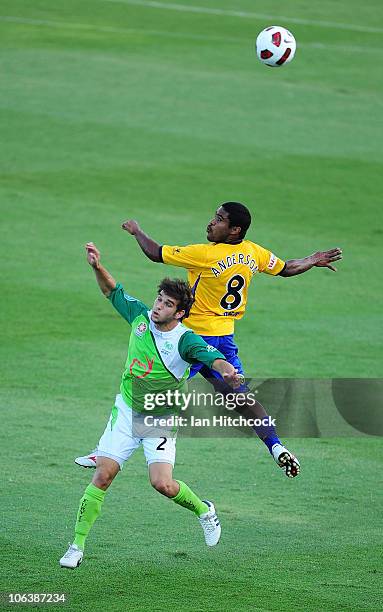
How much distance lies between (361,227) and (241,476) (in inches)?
393

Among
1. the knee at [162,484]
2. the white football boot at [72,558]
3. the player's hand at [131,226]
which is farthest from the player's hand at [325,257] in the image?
the white football boot at [72,558]

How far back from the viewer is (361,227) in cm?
2084

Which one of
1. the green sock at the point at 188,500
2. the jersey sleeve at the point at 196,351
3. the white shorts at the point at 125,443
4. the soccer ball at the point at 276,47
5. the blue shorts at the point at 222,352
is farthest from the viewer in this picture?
the soccer ball at the point at 276,47

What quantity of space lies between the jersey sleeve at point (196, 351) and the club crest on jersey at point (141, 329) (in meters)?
0.32

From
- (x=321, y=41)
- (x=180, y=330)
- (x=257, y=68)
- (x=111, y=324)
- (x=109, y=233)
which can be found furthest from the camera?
(x=321, y=41)

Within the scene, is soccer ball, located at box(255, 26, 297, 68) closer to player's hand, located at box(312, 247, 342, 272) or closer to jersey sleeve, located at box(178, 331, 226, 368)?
player's hand, located at box(312, 247, 342, 272)

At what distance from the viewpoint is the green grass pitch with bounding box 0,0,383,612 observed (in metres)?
9.41

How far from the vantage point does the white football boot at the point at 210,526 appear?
9258mm

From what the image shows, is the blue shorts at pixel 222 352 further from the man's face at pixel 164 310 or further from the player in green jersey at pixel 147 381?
the man's face at pixel 164 310

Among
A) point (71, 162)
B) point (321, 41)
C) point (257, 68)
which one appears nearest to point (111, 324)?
point (71, 162)

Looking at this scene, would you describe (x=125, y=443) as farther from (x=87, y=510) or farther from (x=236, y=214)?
(x=236, y=214)

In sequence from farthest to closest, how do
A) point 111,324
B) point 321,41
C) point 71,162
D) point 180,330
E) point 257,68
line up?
point 321,41
point 257,68
point 71,162
point 111,324
point 180,330

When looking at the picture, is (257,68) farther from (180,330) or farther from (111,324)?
(180,330)

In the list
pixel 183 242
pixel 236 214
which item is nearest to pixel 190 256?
pixel 236 214
